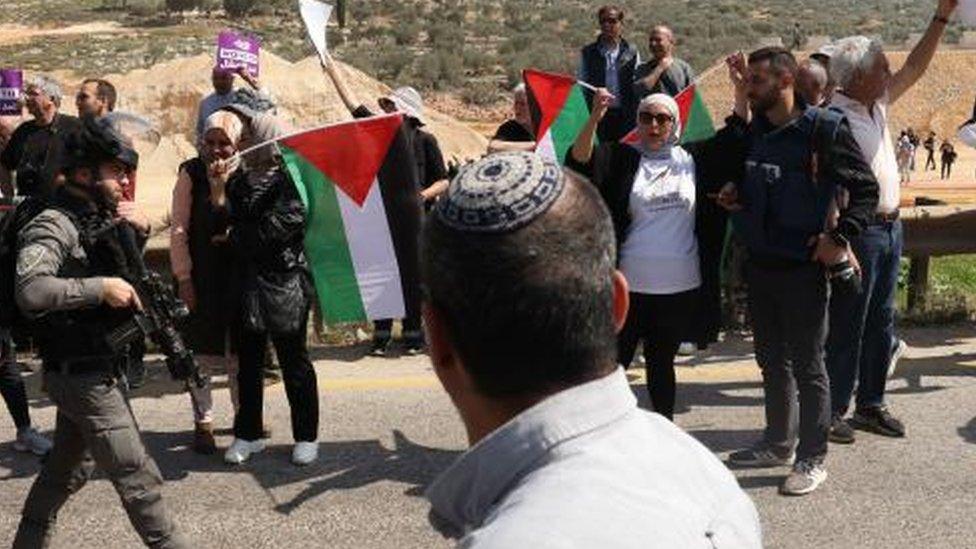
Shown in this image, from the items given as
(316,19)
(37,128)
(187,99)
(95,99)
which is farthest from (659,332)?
(187,99)

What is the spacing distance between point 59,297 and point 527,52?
43.6 metres

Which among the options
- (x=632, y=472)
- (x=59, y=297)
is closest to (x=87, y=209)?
(x=59, y=297)

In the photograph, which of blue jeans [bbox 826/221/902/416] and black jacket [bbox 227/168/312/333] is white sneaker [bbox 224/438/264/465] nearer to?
black jacket [bbox 227/168/312/333]

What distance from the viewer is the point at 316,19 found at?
745 centimetres

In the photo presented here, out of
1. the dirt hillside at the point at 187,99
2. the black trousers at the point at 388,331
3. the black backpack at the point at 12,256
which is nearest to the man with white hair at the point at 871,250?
the black trousers at the point at 388,331

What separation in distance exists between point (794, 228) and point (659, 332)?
0.80 meters

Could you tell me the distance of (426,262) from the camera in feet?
5.68

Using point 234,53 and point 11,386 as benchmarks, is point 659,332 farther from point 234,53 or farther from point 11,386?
point 234,53

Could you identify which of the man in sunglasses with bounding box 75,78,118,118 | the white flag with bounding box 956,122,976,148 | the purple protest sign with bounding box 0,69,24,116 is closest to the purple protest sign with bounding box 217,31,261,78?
the man in sunglasses with bounding box 75,78,118,118

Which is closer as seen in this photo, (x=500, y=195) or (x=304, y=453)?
(x=500, y=195)

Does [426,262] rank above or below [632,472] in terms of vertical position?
above

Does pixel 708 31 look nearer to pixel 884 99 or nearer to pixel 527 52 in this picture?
pixel 527 52

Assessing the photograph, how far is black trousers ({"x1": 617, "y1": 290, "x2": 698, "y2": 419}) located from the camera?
5848 millimetres

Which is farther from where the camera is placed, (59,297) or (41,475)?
(41,475)
